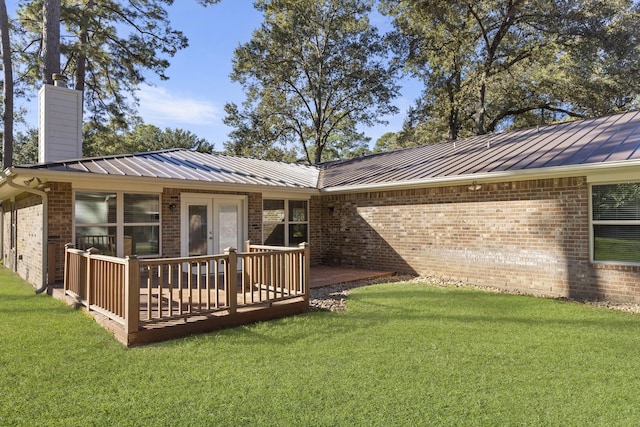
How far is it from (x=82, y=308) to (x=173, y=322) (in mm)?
2155

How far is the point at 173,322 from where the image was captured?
17.2ft

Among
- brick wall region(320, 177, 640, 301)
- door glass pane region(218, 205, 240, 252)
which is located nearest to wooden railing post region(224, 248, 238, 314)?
door glass pane region(218, 205, 240, 252)

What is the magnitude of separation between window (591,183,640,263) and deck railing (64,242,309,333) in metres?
5.27

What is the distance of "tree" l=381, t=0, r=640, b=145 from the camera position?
1659cm

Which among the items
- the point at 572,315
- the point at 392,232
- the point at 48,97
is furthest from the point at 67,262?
the point at 572,315

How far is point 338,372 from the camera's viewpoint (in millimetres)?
3949

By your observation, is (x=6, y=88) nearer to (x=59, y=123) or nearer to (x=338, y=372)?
(x=59, y=123)

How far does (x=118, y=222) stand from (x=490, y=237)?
800cm

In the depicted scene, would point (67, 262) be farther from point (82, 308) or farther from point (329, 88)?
point (329, 88)

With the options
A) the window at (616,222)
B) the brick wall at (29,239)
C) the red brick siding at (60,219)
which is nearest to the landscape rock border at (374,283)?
the window at (616,222)

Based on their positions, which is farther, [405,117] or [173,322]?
[405,117]

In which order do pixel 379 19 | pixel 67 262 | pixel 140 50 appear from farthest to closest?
pixel 379 19
pixel 140 50
pixel 67 262

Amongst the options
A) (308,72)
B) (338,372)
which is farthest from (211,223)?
(308,72)

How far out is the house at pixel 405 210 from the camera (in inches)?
285
